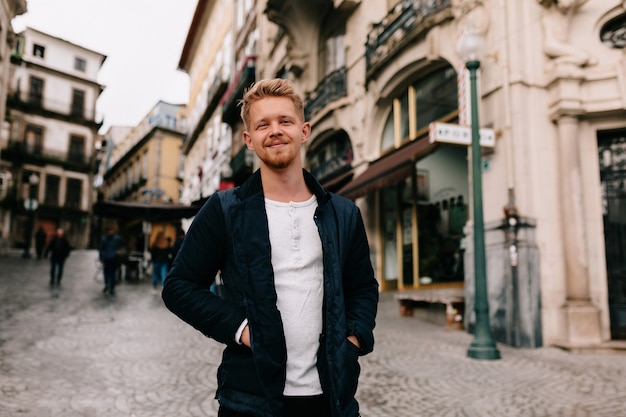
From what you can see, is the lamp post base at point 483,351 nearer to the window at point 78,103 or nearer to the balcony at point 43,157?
the balcony at point 43,157

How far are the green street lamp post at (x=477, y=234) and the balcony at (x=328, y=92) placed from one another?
24.2ft

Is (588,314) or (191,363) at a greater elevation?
(588,314)

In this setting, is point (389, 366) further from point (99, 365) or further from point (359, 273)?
point (359, 273)

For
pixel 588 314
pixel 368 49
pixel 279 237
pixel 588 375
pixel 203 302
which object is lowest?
pixel 588 375

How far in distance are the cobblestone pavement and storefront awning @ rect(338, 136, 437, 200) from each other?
→ 275 centimetres

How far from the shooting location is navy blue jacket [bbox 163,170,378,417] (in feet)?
5.49

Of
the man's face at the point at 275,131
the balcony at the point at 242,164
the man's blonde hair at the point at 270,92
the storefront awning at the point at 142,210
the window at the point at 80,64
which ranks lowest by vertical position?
the man's face at the point at 275,131

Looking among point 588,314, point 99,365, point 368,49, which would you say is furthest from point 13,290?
point 588,314

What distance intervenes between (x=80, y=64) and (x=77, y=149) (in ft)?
28.3

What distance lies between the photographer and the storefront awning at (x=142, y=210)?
1734cm

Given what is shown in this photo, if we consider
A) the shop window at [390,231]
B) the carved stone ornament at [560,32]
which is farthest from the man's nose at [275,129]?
the shop window at [390,231]

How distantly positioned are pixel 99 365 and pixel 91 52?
5072cm

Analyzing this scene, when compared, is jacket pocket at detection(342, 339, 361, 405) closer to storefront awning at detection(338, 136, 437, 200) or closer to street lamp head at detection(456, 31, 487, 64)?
street lamp head at detection(456, 31, 487, 64)

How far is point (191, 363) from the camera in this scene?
20.8ft
